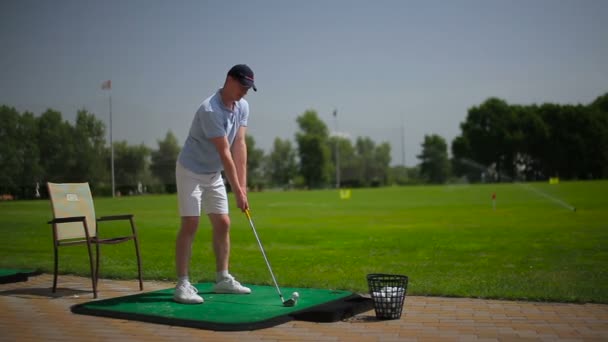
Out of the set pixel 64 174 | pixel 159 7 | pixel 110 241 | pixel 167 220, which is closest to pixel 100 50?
pixel 159 7

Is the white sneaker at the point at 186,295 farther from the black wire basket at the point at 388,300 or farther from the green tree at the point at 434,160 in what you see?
the green tree at the point at 434,160

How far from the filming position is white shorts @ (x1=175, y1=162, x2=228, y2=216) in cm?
583

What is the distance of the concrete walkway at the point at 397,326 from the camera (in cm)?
445

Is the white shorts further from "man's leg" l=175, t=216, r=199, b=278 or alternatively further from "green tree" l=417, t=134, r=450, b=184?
"green tree" l=417, t=134, r=450, b=184

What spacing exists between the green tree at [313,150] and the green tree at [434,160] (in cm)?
1473

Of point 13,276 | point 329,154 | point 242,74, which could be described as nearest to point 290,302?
point 242,74

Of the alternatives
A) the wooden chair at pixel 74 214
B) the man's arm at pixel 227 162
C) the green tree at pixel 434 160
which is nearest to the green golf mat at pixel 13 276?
the wooden chair at pixel 74 214

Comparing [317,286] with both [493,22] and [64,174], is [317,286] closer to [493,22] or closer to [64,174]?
[64,174]

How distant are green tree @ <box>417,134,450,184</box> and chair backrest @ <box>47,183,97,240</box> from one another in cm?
8295

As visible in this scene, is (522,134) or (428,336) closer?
(428,336)

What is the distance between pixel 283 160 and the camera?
3868 inches

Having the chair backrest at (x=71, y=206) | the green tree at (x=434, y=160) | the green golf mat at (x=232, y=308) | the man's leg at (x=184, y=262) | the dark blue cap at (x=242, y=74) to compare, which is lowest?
the green golf mat at (x=232, y=308)

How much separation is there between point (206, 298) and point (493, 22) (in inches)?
533

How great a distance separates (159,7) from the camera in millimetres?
15141
